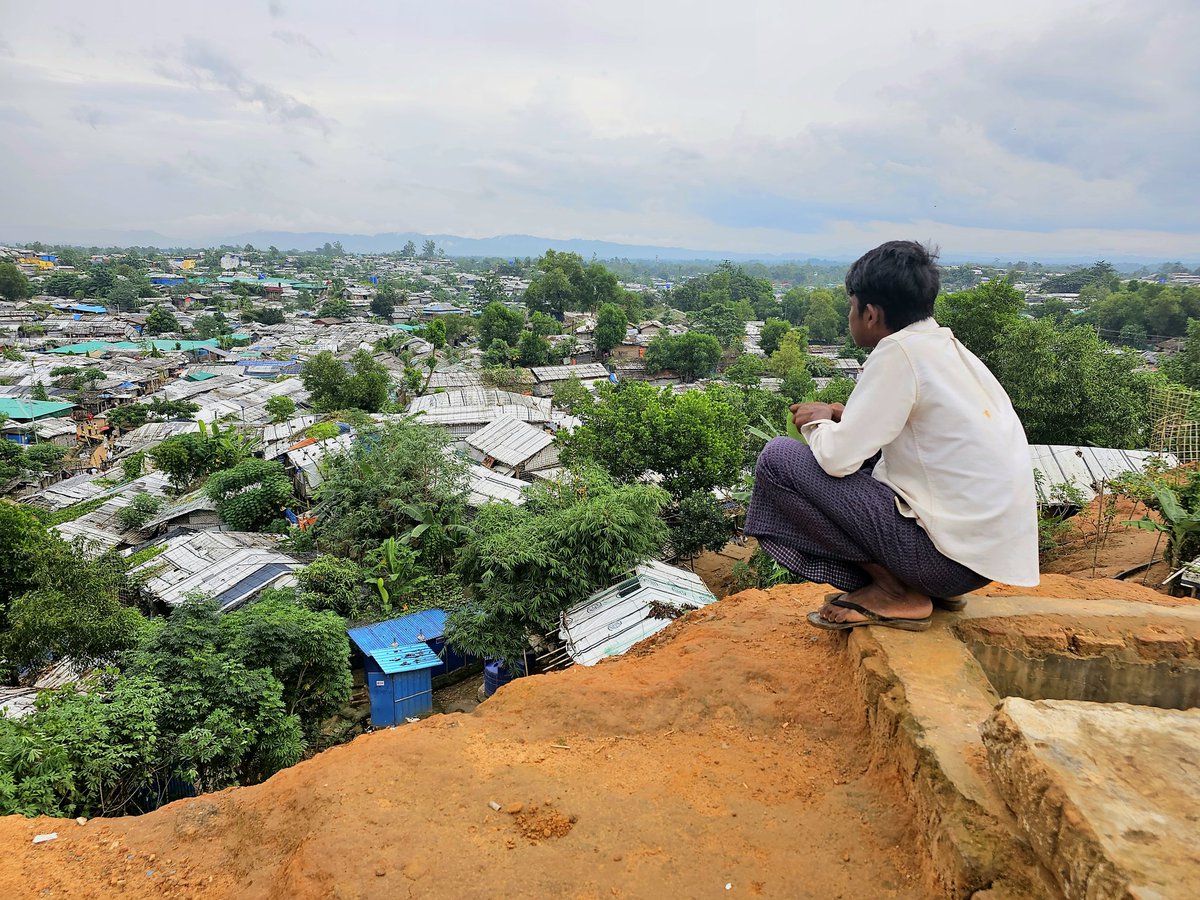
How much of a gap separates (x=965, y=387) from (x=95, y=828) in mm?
3793

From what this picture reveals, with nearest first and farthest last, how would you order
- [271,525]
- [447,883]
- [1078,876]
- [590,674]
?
[1078,876] → [447,883] → [590,674] → [271,525]

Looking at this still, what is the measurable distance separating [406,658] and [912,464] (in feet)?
26.4

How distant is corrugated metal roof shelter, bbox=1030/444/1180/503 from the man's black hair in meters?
10.4

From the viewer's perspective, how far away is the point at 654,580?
8453 millimetres

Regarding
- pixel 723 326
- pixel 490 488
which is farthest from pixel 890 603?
pixel 723 326

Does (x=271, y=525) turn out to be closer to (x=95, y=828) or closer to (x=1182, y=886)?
(x=95, y=828)

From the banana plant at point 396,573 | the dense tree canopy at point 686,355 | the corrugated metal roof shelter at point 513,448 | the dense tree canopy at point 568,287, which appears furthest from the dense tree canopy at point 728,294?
the banana plant at point 396,573

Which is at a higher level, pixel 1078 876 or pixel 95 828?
pixel 1078 876

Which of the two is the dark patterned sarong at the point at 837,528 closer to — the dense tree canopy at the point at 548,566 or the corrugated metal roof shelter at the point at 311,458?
the dense tree canopy at the point at 548,566

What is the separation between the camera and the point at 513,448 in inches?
723

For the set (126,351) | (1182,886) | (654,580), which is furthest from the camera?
(126,351)

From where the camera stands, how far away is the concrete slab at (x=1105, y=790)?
55.2 inches

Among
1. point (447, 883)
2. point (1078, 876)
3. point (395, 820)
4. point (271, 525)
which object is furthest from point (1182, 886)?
point (271, 525)

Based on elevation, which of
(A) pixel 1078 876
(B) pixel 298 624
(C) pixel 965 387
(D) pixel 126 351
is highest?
(C) pixel 965 387
